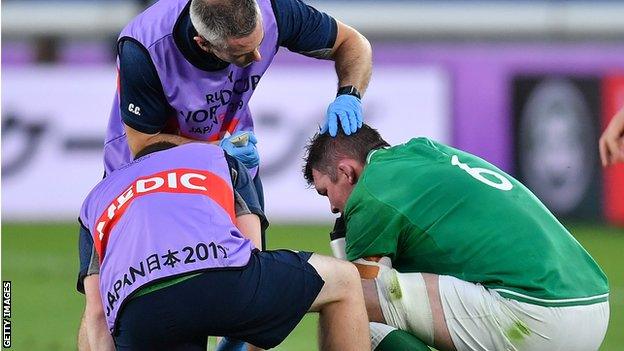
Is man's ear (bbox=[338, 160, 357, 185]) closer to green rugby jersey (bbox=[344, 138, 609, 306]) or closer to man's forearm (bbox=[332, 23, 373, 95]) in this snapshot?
green rugby jersey (bbox=[344, 138, 609, 306])

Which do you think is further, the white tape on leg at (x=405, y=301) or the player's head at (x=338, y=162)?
the player's head at (x=338, y=162)

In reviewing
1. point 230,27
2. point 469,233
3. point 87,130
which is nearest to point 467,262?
point 469,233

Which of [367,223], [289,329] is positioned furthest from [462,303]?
[289,329]

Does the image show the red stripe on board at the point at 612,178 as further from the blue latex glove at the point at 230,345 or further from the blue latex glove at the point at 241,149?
the blue latex glove at the point at 230,345

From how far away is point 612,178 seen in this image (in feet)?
38.2

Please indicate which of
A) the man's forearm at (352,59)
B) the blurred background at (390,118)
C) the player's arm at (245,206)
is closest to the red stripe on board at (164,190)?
the player's arm at (245,206)

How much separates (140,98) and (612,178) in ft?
23.1

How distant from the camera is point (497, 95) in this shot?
12.0 m

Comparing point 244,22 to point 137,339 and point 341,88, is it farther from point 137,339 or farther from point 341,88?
point 137,339

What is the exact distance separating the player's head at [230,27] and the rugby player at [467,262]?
76cm

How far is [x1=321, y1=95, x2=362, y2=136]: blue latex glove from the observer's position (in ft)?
17.5

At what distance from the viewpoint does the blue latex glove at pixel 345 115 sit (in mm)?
5344

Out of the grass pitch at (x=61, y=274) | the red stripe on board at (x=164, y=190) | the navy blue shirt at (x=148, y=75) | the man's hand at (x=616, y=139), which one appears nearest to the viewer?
the red stripe on board at (x=164, y=190)

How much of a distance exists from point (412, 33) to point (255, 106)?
12.8 ft
